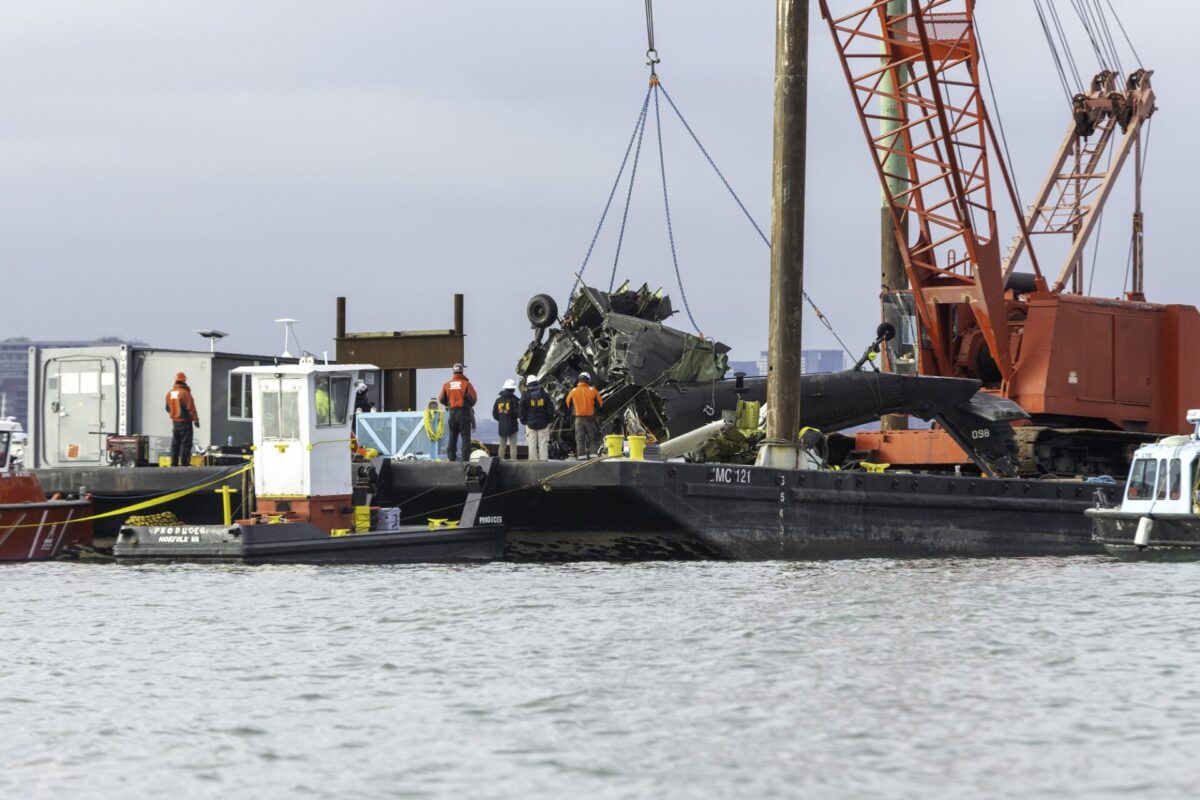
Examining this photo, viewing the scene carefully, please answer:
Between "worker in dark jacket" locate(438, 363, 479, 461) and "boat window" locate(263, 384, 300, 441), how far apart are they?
314cm

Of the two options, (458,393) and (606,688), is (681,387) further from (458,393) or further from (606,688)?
(606,688)

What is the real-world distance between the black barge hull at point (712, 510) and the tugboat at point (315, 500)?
2.25ft

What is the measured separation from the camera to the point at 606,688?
15562 millimetres

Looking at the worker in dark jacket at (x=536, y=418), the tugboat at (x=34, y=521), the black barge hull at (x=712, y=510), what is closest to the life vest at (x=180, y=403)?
the tugboat at (x=34, y=521)

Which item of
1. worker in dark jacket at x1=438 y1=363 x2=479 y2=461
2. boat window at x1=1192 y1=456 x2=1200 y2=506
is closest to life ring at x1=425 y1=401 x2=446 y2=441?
worker in dark jacket at x1=438 y1=363 x2=479 y2=461

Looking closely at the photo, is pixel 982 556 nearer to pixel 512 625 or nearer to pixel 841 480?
pixel 841 480

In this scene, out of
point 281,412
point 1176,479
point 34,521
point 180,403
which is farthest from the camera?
point 180,403

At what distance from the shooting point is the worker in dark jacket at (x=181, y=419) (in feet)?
94.7

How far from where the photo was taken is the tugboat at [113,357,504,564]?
25797mm

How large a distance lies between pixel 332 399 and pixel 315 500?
4.80 feet

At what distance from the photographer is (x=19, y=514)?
93.8 ft

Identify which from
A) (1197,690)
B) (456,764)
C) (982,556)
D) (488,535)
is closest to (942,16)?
(982,556)

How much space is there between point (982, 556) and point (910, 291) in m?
7.15

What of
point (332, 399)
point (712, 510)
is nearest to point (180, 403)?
point (332, 399)
